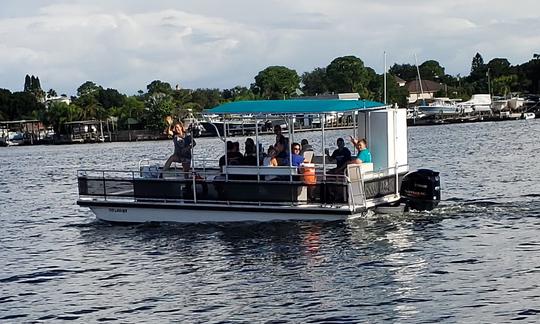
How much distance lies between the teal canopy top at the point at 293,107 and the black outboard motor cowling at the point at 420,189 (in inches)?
97.5

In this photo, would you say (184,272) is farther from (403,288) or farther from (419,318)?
(419,318)

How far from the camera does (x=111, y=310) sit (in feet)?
58.0

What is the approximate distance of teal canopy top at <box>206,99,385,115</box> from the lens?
2539 centimetres

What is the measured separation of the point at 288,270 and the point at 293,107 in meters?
6.97

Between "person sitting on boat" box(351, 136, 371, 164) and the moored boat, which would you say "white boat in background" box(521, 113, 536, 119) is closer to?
the moored boat

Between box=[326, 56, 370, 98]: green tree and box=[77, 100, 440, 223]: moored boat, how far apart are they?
159552 mm

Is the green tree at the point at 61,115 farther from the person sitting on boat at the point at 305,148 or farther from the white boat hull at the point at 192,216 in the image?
the person sitting on boat at the point at 305,148

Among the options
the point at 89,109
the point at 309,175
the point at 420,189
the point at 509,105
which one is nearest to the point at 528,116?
the point at 509,105

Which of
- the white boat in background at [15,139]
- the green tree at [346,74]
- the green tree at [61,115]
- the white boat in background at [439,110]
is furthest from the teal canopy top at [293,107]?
the white boat in background at [15,139]

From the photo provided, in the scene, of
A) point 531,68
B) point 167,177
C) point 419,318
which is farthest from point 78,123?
point 419,318

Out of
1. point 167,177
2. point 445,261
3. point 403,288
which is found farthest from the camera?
point 167,177

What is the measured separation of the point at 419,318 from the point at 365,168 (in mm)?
9943

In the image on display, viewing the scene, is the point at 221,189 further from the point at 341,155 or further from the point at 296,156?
the point at 341,155

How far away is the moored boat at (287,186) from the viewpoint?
81.5ft
